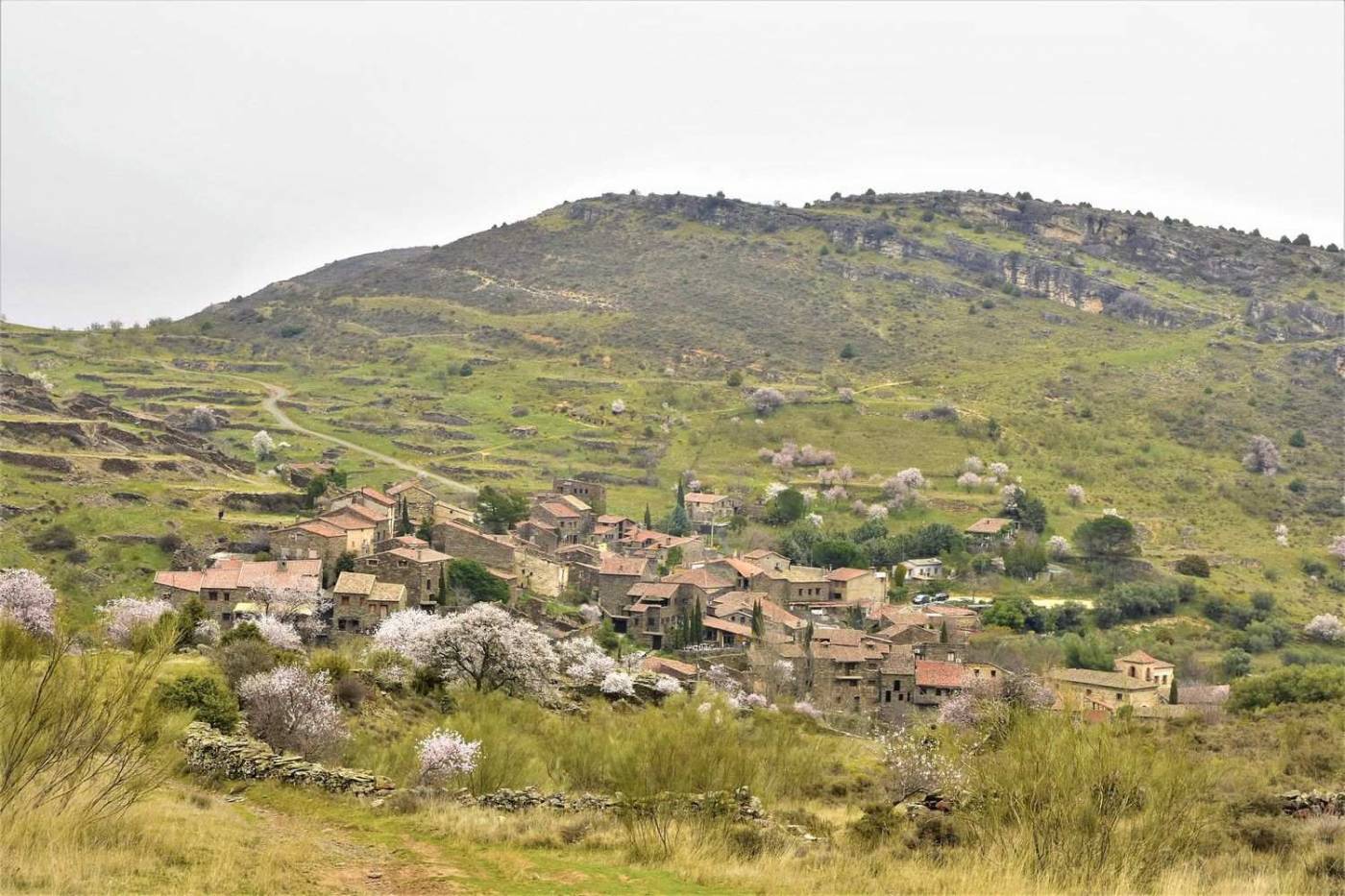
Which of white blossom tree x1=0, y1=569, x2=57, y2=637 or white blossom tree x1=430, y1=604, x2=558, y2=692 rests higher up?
white blossom tree x1=0, y1=569, x2=57, y2=637

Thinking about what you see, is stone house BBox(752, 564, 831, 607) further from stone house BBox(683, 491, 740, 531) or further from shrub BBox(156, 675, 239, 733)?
shrub BBox(156, 675, 239, 733)

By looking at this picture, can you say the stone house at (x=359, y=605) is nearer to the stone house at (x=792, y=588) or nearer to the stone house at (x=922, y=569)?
the stone house at (x=792, y=588)

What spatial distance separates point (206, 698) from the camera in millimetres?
20812

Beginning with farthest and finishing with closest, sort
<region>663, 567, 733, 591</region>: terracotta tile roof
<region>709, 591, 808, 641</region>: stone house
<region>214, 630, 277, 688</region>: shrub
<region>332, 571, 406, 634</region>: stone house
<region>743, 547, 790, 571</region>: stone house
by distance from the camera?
<region>743, 547, 790, 571</region>: stone house → <region>663, 567, 733, 591</region>: terracotta tile roof → <region>709, 591, 808, 641</region>: stone house → <region>332, 571, 406, 634</region>: stone house → <region>214, 630, 277, 688</region>: shrub

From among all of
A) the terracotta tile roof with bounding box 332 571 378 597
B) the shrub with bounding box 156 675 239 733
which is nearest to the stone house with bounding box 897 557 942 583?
the terracotta tile roof with bounding box 332 571 378 597

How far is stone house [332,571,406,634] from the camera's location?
132 ft

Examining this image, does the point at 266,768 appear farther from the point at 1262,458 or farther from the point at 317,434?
the point at 1262,458

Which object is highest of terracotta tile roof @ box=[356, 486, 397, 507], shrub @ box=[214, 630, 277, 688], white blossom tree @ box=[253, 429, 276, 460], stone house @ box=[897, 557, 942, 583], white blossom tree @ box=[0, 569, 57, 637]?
white blossom tree @ box=[253, 429, 276, 460]

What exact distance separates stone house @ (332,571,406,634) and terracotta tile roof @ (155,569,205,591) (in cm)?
478

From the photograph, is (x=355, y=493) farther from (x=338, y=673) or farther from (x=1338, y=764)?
(x=1338, y=764)

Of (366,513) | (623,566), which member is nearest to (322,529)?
(366,513)

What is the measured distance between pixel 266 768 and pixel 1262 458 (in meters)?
92.9

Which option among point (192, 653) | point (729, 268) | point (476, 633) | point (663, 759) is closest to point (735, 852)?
point (663, 759)

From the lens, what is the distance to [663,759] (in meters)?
16.5
